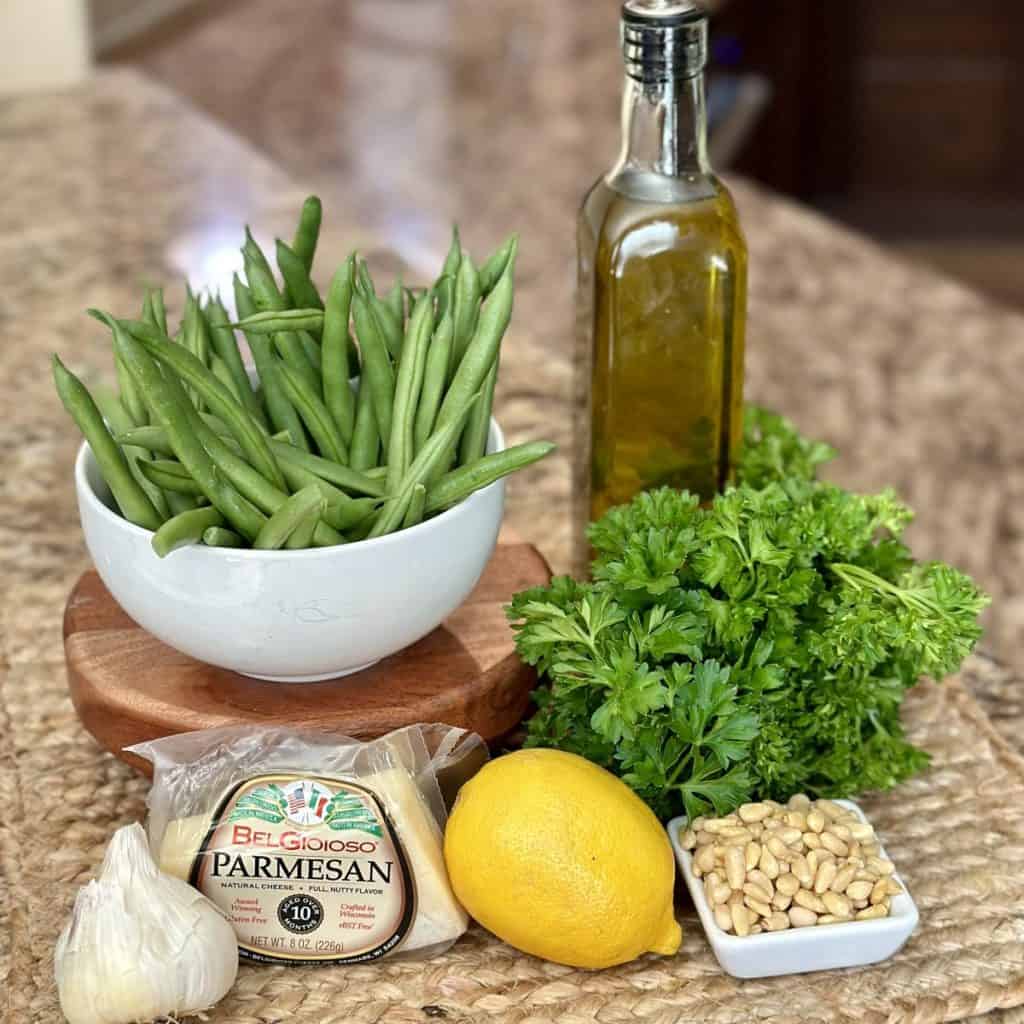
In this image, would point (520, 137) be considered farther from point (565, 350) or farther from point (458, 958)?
point (458, 958)

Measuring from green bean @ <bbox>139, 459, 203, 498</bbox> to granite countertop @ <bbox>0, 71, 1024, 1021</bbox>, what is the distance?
1.26ft

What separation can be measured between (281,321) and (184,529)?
0.51ft

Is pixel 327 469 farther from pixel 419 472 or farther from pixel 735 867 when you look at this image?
pixel 735 867

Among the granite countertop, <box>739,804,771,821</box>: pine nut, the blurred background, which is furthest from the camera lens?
the blurred background

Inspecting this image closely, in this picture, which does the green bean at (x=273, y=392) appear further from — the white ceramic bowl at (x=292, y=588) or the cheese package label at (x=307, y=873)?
the cheese package label at (x=307, y=873)

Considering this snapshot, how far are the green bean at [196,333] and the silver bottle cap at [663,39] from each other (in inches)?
11.7

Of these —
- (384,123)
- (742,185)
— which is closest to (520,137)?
(384,123)

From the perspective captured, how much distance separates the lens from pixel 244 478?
83 cm

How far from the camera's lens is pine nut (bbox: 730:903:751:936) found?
804 mm

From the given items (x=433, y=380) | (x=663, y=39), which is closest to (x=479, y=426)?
(x=433, y=380)

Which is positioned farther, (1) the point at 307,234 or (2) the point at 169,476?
(1) the point at 307,234

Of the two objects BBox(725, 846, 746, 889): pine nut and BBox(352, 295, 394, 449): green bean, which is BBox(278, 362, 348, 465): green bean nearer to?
BBox(352, 295, 394, 449): green bean

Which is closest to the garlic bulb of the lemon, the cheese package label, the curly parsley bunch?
the cheese package label


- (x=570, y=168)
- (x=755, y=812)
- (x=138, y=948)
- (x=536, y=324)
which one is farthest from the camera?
(x=570, y=168)
